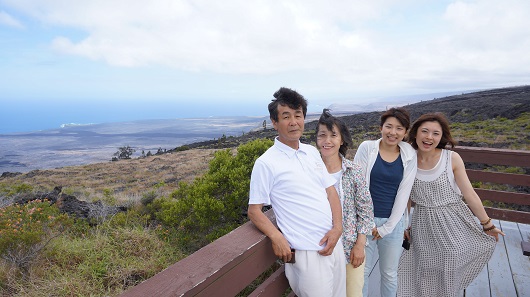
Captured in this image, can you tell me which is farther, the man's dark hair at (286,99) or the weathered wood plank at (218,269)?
the man's dark hair at (286,99)

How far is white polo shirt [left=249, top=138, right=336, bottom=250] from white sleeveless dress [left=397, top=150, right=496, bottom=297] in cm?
95

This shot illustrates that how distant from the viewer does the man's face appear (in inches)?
70.0

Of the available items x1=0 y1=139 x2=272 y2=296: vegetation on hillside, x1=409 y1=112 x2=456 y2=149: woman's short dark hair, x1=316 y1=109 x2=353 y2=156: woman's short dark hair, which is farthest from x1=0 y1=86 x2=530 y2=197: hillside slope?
x1=409 y1=112 x2=456 y2=149: woman's short dark hair

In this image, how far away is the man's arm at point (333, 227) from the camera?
165 centimetres

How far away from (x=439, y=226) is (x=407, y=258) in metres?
0.39

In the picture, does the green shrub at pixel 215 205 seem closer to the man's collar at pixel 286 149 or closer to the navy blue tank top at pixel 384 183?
the navy blue tank top at pixel 384 183

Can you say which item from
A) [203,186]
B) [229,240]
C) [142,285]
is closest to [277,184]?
[229,240]

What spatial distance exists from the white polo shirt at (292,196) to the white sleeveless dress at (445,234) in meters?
0.95

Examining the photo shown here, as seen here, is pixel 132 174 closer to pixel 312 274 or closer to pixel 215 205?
pixel 215 205

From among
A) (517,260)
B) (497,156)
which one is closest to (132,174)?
(497,156)

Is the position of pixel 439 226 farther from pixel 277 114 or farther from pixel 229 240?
pixel 229 240

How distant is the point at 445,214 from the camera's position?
2287 millimetres

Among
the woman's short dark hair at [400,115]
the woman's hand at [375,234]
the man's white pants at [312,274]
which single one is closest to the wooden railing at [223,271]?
the man's white pants at [312,274]

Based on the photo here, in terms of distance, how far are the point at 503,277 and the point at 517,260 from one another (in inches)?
16.9
